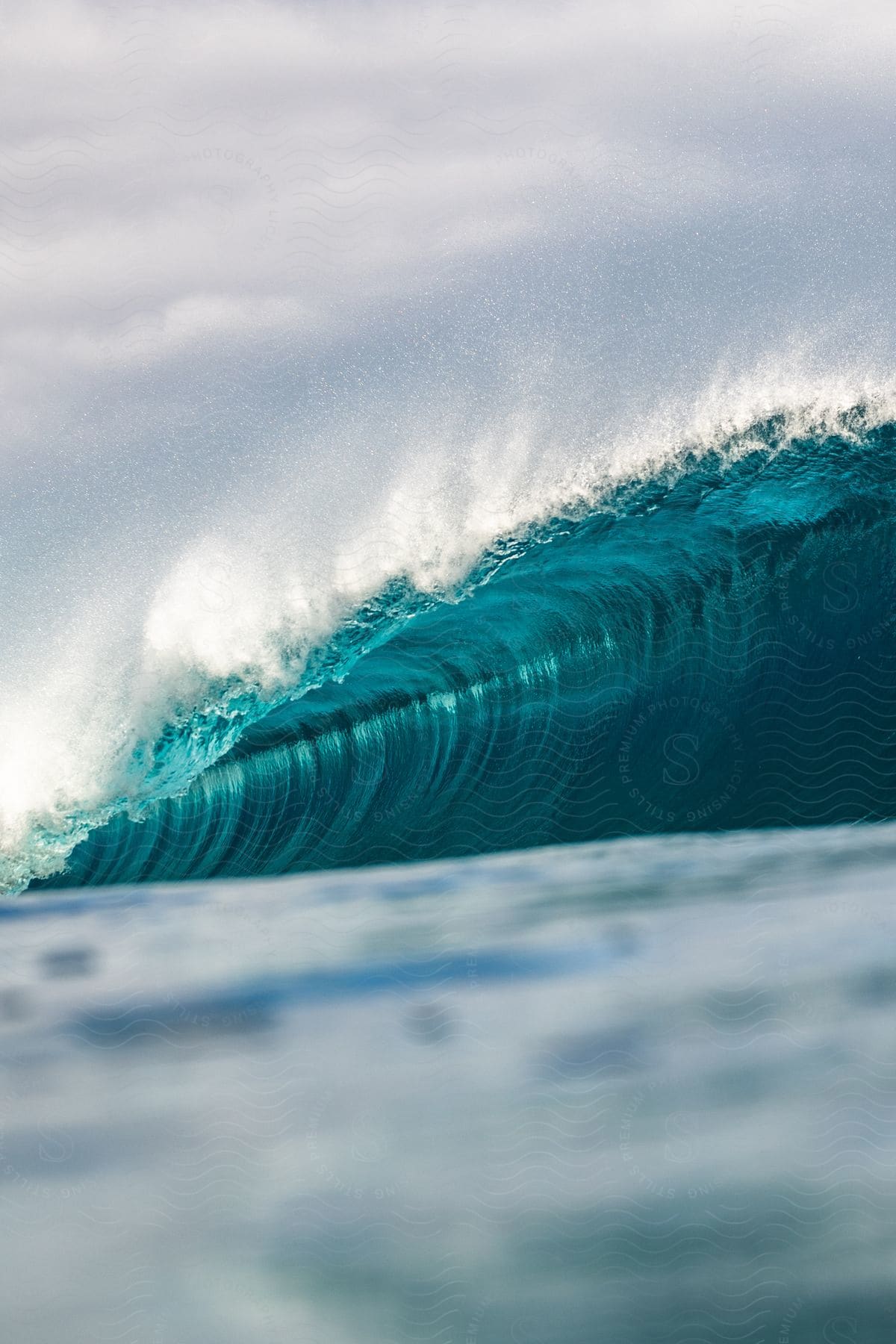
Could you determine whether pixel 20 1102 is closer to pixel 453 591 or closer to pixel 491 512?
pixel 453 591

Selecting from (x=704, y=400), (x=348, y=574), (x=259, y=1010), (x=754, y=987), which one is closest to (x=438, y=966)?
(x=259, y=1010)

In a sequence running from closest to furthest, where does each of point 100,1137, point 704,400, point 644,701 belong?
point 100,1137
point 644,701
point 704,400

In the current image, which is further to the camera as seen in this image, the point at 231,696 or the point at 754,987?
the point at 231,696

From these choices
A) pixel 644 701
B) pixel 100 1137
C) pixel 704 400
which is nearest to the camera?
pixel 100 1137

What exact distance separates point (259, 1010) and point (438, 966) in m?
0.62

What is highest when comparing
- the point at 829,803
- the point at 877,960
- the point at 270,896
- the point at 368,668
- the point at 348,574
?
the point at 348,574

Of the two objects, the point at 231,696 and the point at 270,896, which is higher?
the point at 231,696

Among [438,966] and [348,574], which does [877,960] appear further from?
[348,574]

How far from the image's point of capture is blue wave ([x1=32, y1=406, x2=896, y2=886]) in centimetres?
458

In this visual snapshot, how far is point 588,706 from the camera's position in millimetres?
4695

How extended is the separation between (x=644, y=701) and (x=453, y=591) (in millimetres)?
797

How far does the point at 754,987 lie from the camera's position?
171 inches

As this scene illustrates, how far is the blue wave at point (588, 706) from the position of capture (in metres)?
4.58

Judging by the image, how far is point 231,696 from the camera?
15.6 feet
